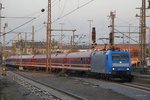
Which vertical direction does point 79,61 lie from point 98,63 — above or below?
above

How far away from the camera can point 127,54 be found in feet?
147

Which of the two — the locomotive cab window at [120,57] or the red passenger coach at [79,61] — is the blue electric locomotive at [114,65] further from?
the red passenger coach at [79,61]

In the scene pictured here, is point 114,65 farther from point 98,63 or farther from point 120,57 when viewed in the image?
point 98,63

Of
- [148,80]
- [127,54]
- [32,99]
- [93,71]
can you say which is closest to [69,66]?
[93,71]

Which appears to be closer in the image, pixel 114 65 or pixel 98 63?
pixel 114 65

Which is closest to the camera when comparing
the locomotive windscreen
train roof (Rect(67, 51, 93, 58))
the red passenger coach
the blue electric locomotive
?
the blue electric locomotive

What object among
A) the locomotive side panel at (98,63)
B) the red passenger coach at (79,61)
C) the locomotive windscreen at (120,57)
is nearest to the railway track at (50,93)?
the locomotive windscreen at (120,57)

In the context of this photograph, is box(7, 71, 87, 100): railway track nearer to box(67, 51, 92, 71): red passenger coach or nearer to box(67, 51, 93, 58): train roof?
box(67, 51, 92, 71): red passenger coach

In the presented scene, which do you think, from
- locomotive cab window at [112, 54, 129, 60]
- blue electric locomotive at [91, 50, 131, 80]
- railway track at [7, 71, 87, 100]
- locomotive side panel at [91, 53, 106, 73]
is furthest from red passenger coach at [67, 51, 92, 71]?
railway track at [7, 71, 87, 100]

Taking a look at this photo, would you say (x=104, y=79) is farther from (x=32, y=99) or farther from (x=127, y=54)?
(x=32, y=99)

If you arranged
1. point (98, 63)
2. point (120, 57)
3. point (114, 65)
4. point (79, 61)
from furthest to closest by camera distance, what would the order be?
1. point (79, 61)
2. point (98, 63)
3. point (120, 57)
4. point (114, 65)

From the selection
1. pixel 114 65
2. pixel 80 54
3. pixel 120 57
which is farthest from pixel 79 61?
pixel 114 65

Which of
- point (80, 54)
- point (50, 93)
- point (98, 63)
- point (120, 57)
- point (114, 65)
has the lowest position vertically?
point (50, 93)

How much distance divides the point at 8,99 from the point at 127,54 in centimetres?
2344
